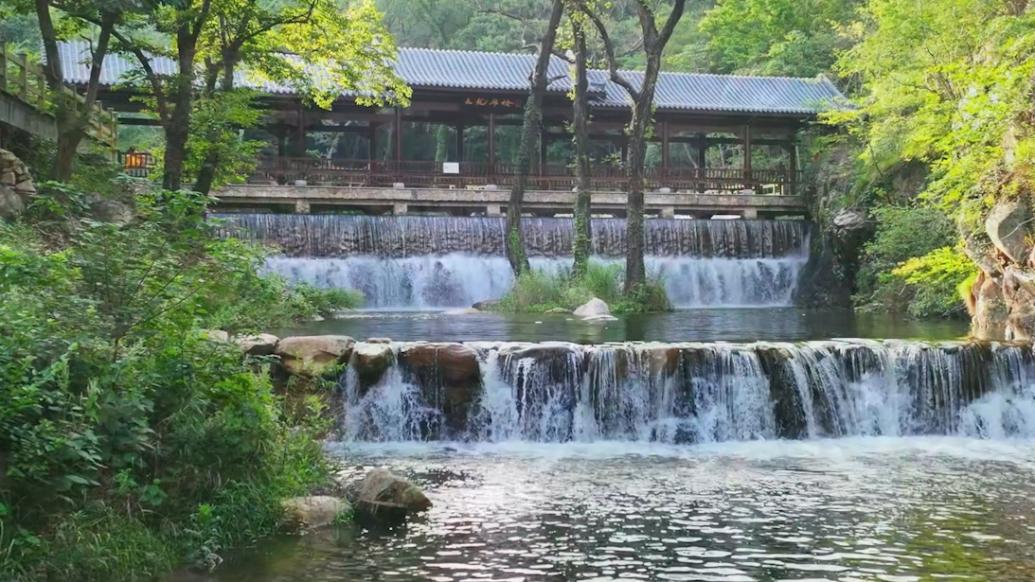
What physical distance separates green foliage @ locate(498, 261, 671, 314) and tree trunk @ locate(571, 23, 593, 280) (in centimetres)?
31

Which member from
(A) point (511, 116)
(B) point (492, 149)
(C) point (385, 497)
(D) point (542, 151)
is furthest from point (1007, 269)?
(A) point (511, 116)

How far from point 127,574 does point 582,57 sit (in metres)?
20.7

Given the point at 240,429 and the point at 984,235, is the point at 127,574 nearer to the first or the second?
the point at 240,429

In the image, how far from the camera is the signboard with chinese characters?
32.3m

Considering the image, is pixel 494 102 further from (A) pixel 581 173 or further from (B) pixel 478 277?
(B) pixel 478 277

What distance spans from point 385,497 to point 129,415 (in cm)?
221

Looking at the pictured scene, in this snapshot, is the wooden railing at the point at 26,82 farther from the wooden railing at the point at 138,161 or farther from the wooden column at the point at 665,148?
the wooden column at the point at 665,148

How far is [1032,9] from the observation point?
62.6 feet

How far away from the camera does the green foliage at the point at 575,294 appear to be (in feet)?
75.5

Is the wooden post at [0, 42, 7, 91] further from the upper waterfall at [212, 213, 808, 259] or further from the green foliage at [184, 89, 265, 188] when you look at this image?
the upper waterfall at [212, 213, 808, 259]

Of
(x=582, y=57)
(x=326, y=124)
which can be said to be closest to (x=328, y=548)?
(x=582, y=57)

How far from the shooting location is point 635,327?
19234 millimetres

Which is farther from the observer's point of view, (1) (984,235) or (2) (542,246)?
(2) (542,246)

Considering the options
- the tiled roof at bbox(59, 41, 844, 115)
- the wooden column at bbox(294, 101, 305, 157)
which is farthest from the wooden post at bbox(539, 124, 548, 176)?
the wooden column at bbox(294, 101, 305, 157)
